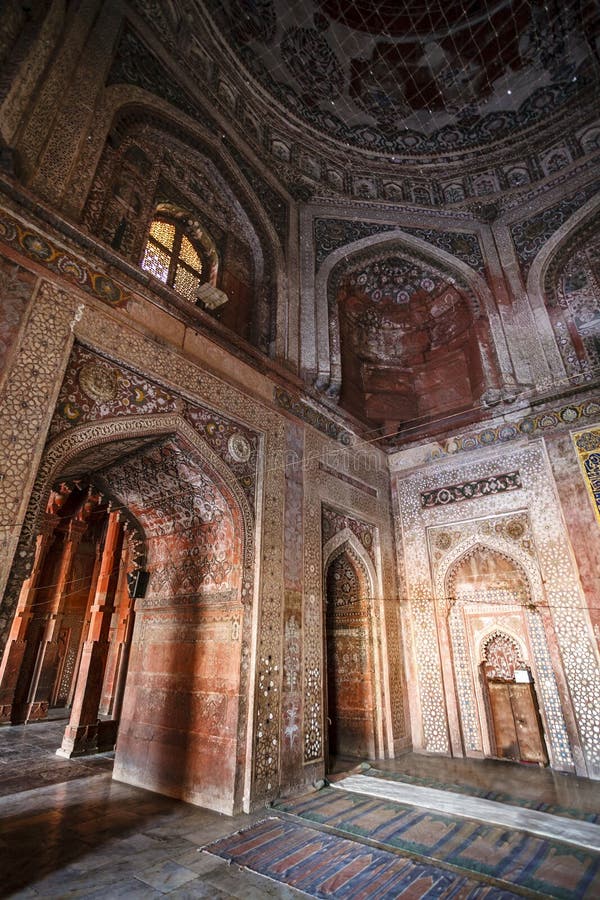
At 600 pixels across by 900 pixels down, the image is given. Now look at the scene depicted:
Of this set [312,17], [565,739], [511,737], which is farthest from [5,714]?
[312,17]

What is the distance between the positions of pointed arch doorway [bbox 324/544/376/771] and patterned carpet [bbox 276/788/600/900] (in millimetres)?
1919

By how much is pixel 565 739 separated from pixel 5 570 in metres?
6.08

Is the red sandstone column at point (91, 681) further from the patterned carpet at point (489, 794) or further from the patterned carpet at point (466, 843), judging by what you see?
the patterned carpet at point (489, 794)

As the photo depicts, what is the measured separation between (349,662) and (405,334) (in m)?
5.98

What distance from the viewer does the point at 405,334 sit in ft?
30.0

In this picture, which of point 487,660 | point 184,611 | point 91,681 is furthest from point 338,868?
point 91,681

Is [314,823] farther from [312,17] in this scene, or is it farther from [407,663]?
[312,17]

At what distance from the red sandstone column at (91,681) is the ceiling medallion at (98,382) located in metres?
2.66

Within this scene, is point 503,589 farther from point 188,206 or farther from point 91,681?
point 188,206

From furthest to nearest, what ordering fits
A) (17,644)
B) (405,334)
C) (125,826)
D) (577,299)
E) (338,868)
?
(17,644) → (405,334) → (577,299) → (125,826) → (338,868)

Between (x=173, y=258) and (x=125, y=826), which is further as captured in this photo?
(x=173, y=258)

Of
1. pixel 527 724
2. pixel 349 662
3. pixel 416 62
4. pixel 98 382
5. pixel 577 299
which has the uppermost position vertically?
pixel 416 62

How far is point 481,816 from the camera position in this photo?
4016 mm

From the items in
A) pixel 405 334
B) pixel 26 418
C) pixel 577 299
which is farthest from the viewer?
pixel 405 334
